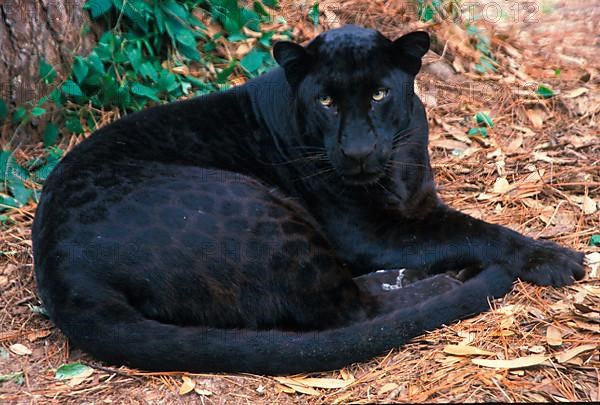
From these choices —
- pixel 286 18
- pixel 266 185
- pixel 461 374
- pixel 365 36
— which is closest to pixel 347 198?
pixel 266 185

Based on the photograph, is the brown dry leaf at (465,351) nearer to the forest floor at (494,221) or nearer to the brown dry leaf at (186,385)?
the forest floor at (494,221)

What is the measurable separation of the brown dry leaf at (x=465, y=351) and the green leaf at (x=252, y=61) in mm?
2517

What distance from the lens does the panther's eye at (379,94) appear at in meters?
3.30

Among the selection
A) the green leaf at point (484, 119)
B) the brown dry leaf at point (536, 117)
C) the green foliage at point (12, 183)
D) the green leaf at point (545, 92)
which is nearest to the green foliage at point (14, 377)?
the green foliage at point (12, 183)

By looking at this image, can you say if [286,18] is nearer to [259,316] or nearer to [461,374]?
[259,316]

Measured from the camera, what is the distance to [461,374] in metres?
2.78

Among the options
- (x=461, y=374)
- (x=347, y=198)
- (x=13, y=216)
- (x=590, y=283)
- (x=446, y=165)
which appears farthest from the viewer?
(x=446, y=165)

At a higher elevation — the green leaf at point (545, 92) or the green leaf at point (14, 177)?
the green leaf at point (545, 92)

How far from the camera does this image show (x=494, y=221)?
12.9 ft

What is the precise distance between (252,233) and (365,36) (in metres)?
0.97

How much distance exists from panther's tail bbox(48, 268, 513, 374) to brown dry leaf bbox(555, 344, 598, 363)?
0.51 meters

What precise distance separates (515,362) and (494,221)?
1.23 m

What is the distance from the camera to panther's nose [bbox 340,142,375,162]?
126 inches

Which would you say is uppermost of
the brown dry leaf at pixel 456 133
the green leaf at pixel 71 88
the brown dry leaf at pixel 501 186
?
the green leaf at pixel 71 88
